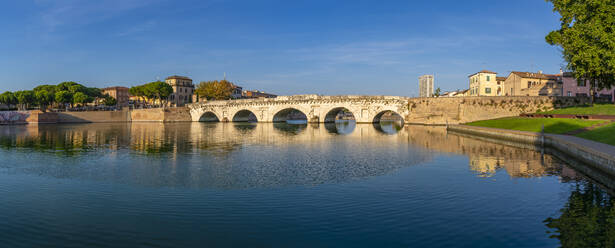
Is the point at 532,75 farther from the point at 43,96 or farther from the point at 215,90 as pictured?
the point at 43,96

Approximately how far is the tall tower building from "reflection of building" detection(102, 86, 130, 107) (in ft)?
385

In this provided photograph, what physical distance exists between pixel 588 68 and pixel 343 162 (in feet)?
89.8

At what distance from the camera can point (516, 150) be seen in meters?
28.7

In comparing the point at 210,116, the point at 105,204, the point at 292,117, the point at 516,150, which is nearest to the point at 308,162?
the point at 105,204

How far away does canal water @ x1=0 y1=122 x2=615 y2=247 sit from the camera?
31.2 ft

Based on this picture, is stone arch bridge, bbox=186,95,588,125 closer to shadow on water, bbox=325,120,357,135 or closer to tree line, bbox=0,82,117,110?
shadow on water, bbox=325,120,357,135

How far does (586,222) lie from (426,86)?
121 m

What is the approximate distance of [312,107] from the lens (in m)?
82.6

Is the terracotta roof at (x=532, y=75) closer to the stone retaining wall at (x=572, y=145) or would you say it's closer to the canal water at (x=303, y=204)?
the stone retaining wall at (x=572, y=145)

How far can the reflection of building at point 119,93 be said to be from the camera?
15275cm

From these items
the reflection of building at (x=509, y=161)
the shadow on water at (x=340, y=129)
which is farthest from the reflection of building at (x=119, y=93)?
the reflection of building at (x=509, y=161)

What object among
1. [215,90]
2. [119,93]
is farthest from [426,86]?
[119,93]

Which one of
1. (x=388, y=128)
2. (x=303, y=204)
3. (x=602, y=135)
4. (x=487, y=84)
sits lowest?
(x=303, y=204)

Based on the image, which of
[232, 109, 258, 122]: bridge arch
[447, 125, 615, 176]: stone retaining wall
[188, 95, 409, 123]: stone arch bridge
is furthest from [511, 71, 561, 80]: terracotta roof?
[232, 109, 258, 122]: bridge arch
